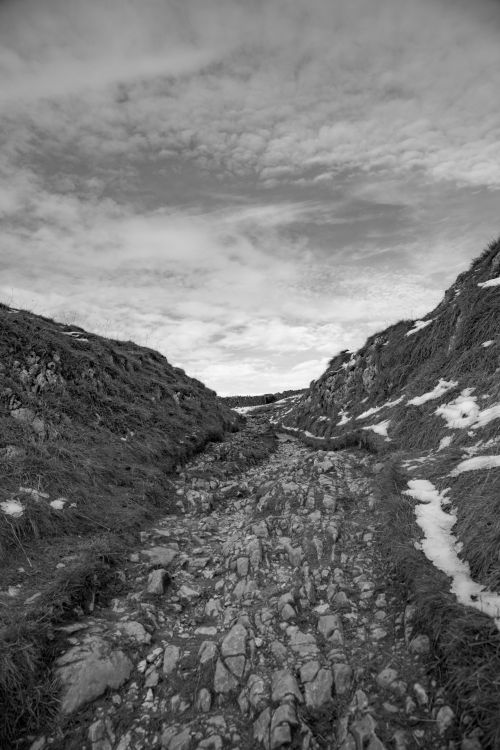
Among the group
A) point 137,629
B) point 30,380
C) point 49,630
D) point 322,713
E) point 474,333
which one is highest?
point 30,380

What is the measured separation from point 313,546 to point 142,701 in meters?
4.07

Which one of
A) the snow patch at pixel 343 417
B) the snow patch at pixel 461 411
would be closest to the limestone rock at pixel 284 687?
the snow patch at pixel 461 411

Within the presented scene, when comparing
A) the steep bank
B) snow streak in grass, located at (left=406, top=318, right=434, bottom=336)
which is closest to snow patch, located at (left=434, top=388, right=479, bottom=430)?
the steep bank

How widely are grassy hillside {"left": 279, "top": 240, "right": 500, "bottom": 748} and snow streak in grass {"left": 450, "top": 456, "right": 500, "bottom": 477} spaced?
4 centimetres

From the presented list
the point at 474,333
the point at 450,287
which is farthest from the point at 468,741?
the point at 450,287

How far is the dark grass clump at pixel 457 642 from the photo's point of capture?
332cm

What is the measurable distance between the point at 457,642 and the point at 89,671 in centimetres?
450

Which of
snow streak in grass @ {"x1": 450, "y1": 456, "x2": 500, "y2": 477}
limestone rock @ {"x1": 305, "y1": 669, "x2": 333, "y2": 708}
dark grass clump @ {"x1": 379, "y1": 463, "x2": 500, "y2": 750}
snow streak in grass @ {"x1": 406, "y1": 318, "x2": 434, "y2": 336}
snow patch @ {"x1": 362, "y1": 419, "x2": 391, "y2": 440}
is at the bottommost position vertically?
limestone rock @ {"x1": 305, "y1": 669, "x2": 333, "y2": 708}

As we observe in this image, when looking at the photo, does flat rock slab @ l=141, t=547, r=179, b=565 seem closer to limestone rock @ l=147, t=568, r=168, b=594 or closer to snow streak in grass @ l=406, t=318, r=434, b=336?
limestone rock @ l=147, t=568, r=168, b=594

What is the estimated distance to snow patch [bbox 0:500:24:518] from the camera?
7660mm

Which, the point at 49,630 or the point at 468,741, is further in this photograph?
the point at 49,630

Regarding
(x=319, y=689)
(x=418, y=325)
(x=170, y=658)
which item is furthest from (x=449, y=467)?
(x=418, y=325)

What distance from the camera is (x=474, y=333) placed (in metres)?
15.2

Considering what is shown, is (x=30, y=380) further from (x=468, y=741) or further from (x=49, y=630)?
(x=468, y=741)
